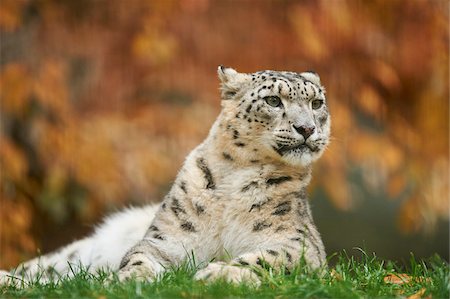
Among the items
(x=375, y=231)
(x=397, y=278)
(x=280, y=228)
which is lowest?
(x=375, y=231)

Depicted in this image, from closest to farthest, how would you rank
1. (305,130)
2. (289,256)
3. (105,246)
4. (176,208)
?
1. (289,256)
2. (305,130)
3. (176,208)
4. (105,246)

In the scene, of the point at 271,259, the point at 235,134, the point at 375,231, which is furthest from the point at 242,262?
the point at 375,231

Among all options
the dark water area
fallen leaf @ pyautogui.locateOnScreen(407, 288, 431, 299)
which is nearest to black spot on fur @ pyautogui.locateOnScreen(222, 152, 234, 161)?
fallen leaf @ pyautogui.locateOnScreen(407, 288, 431, 299)

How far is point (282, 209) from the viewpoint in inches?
298

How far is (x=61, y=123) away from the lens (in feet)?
40.2

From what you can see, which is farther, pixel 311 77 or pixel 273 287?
pixel 311 77

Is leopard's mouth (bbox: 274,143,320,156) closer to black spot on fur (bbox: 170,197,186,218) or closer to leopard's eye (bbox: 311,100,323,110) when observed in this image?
leopard's eye (bbox: 311,100,323,110)

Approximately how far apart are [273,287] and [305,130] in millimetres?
1500

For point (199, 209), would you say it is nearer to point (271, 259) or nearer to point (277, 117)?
point (271, 259)

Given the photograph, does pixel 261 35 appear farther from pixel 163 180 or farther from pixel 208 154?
pixel 208 154

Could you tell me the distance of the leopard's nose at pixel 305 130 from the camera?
7.39 metres

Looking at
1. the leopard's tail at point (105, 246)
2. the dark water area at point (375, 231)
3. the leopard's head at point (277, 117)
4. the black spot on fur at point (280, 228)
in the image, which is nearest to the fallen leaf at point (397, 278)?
the black spot on fur at point (280, 228)

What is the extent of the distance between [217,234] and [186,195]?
0.40 metres

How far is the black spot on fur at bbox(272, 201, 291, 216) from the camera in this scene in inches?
297
